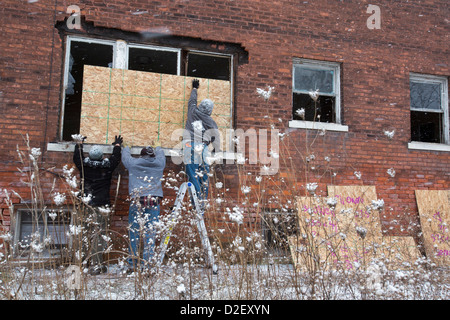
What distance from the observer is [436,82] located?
8.08 m

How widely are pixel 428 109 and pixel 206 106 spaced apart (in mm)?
4907

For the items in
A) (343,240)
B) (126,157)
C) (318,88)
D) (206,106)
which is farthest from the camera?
(318,88)

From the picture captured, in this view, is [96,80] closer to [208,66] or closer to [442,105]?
[208,66]

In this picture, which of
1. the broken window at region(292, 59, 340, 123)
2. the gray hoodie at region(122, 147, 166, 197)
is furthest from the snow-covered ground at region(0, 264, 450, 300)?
the broken window at region(292, 59, 340, 123)

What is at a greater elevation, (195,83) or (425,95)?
(425,95)

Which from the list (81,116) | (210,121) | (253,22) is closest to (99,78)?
(81,116)

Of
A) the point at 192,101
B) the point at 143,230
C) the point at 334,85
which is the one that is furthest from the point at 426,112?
the point at 143,230

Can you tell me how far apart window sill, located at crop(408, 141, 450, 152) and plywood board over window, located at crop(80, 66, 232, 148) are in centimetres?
391

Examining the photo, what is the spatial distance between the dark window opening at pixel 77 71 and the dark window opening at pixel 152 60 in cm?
39

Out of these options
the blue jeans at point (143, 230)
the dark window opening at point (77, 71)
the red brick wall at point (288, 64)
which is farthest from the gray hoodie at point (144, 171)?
the dark window opening at point (77, 71)

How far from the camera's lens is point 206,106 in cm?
622

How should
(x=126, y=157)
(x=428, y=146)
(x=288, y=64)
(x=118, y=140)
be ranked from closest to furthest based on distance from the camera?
(x=126, y=157) < (x=118, y=140) < (x=288, y=64) < (x=428, y=146)

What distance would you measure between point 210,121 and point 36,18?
3.26 metres

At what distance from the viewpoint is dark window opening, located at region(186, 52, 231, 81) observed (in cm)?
694
